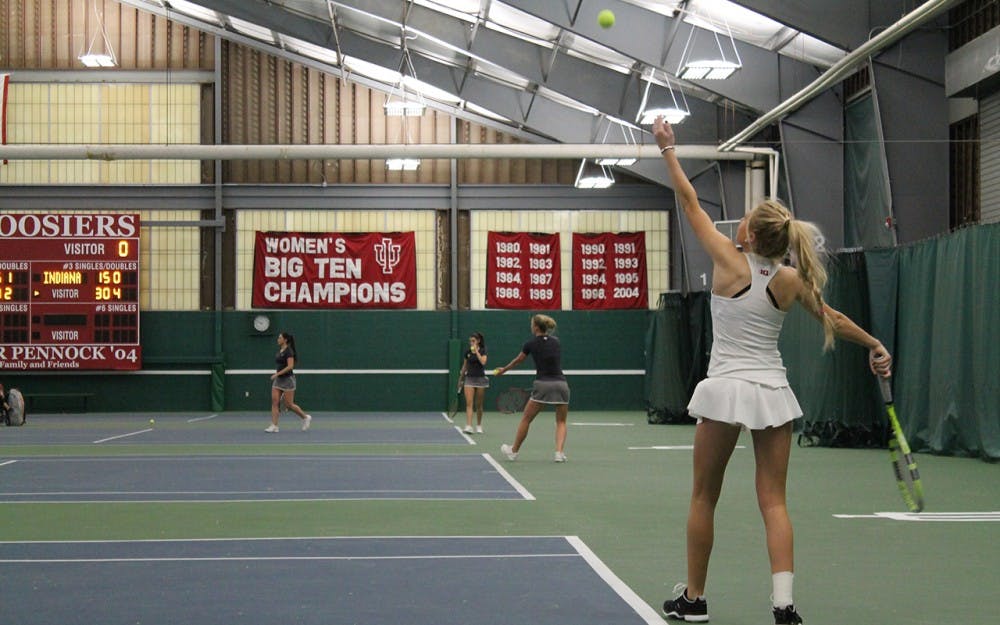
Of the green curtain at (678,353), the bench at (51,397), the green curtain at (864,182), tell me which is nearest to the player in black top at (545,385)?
the green curtain at (864,182)

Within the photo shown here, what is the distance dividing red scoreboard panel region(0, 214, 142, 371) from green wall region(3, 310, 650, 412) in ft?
7.33

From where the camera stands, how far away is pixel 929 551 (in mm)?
9109

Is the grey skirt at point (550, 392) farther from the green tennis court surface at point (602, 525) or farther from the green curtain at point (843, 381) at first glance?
the green curtain at point (843, 381)

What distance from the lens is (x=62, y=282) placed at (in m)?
32.7

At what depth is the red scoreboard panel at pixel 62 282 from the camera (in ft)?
107

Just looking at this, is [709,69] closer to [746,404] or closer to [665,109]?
[665,109]

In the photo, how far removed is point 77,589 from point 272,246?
2809cm

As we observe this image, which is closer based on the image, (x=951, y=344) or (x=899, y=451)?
(x=899, y=451)

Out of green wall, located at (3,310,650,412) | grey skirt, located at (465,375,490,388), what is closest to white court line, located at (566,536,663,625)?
grey skirt, located at (465,375,490,388)

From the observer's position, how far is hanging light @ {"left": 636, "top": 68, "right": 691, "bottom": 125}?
24.4 m

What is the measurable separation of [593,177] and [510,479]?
1749cm

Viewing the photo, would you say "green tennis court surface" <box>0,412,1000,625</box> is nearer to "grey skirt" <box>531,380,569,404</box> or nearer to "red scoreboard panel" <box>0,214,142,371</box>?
"grey skirt" <box>531,380,569,404</box>

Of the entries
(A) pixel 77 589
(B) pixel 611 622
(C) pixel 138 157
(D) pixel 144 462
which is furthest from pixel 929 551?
(C) pixel 138 157

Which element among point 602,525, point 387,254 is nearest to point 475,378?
point 387,254
